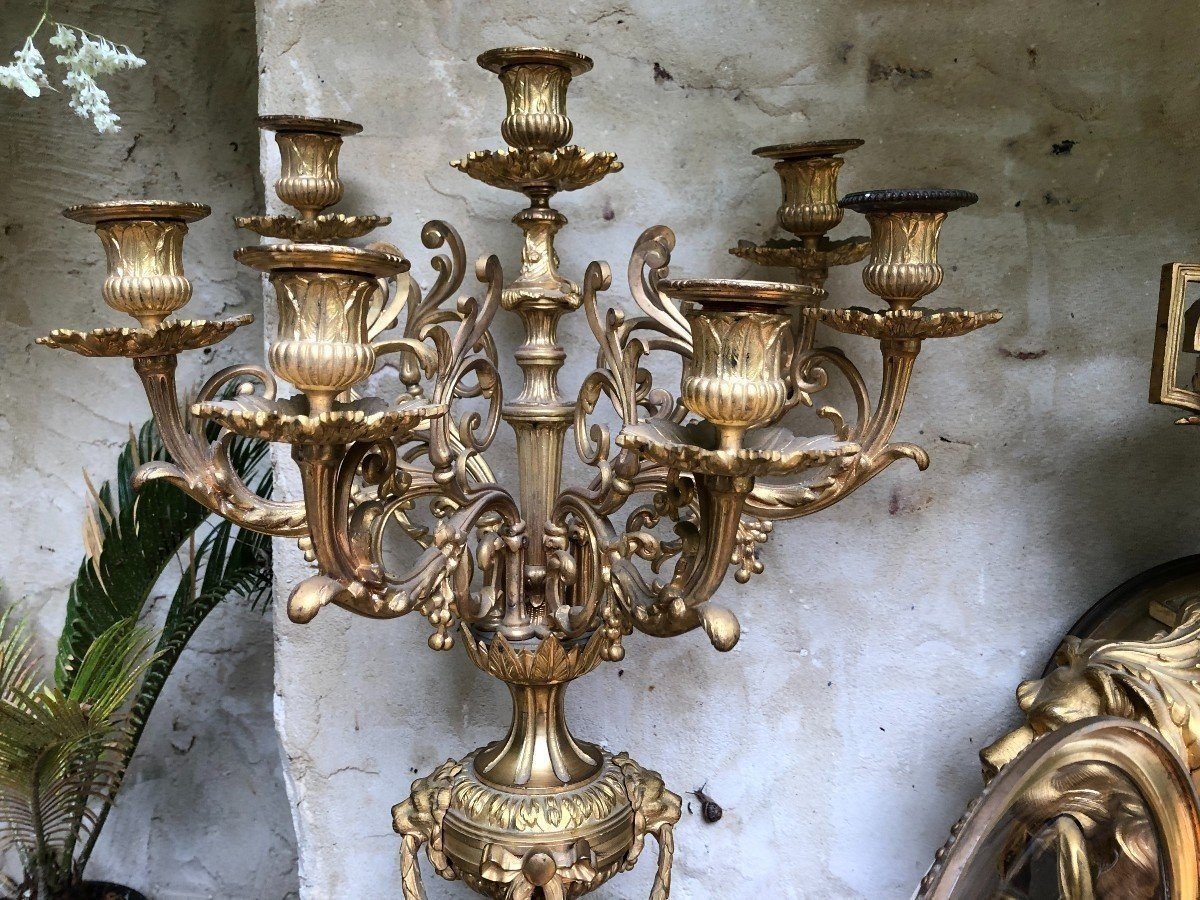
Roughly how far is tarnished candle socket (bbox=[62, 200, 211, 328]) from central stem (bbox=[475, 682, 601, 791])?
1.40 ft

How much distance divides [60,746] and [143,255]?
69 centimetres

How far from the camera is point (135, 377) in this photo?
1324 mm

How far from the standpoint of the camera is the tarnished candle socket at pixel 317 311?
553 millimetres

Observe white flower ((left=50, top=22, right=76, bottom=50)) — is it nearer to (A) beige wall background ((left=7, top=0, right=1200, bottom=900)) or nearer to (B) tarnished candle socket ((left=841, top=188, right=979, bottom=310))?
(A) beige wall background ((left=7, top=0, right=1200, bottom=900))

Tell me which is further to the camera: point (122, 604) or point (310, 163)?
point (122, 604)

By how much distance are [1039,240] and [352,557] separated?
76cm

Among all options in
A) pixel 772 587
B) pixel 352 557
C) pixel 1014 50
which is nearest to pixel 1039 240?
pixel 1014 50

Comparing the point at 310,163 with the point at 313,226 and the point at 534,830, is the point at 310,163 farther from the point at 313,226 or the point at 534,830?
the point at 534,830

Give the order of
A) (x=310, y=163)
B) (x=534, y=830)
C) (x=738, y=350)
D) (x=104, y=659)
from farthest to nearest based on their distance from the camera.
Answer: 1. (x=104, y=659)
2. (x=310, y=163)
3. (x=534, y=830)
4. (x=738, y=350)

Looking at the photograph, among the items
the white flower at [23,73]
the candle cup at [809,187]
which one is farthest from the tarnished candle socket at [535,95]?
the white flower at [23,73]

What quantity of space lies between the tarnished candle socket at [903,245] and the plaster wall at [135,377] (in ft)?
2.98

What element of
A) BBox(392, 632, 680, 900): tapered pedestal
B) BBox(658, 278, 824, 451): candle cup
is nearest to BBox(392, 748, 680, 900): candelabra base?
BBox(392, 632, 680, 900): tapered pedestal

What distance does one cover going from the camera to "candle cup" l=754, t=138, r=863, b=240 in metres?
0.85

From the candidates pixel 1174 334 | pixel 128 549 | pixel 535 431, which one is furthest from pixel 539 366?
pixel 128 549
